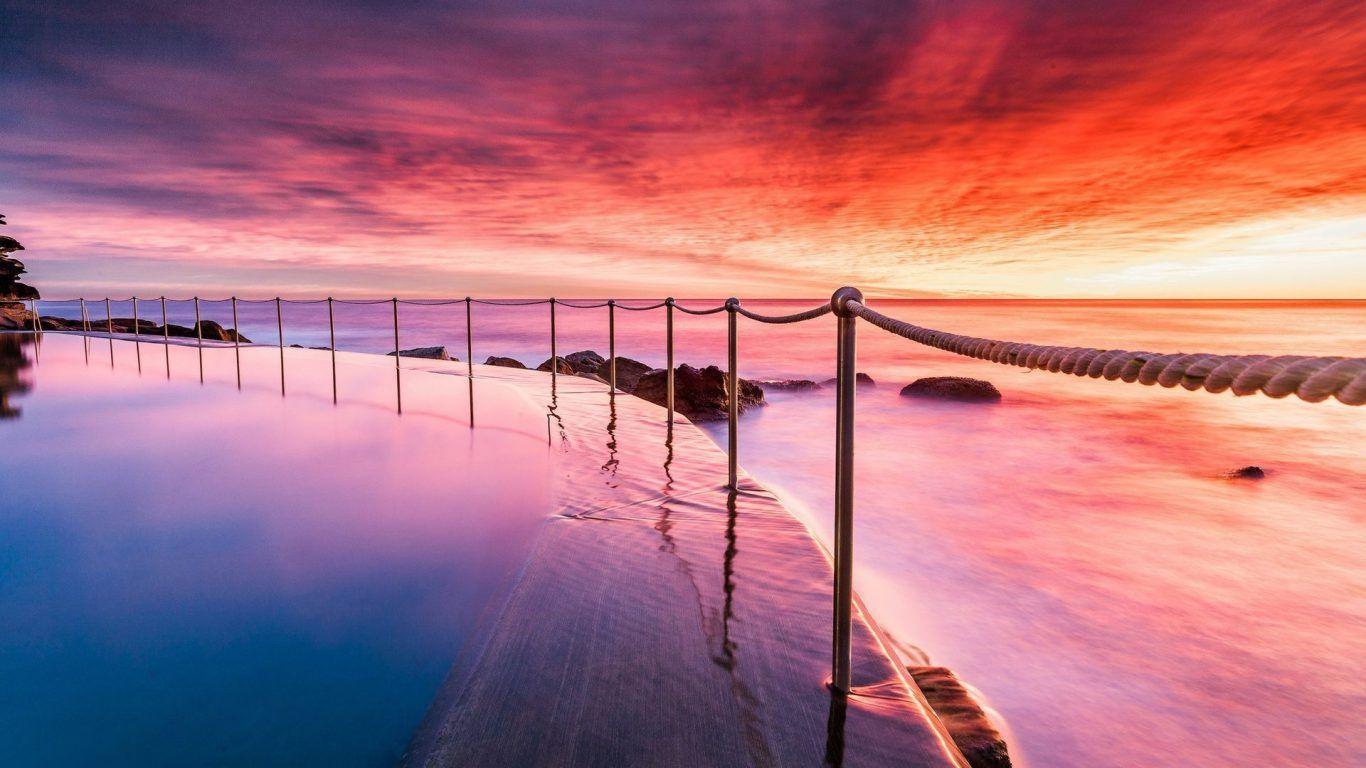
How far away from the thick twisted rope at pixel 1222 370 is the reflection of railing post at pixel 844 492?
370 millimetres

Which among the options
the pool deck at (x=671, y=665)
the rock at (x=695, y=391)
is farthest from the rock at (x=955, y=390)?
the pool deck at (x=671, y=665)

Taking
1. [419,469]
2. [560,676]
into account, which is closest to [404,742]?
[560,676]

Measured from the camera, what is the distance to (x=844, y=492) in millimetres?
1420

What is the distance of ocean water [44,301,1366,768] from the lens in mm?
2717

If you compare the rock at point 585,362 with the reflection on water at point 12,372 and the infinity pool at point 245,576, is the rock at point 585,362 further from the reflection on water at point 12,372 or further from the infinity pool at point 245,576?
the infinity pool at point 245,576

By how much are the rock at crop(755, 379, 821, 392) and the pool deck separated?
28.2ft

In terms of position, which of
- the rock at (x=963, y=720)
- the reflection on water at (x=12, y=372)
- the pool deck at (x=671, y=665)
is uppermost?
the reflection on water at (x=12, y=372)

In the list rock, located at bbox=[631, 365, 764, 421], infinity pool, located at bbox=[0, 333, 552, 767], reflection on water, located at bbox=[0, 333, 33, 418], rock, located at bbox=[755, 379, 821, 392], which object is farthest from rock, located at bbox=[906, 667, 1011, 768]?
rock, located at bbox=[755, 379, 821, 392]

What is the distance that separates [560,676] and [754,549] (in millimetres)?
962

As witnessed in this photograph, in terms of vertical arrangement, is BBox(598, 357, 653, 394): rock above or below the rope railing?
below

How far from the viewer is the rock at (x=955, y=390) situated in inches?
397

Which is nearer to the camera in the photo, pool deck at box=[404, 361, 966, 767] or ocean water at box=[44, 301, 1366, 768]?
pool deck at box=[404, 361, 966, 767]

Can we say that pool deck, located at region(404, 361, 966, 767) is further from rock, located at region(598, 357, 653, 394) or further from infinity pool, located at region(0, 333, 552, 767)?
rock, located at region(598, 357, 653, 394)

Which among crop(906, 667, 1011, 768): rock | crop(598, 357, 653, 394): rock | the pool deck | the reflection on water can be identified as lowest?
crop(906, 667, 1011, 768): rock
